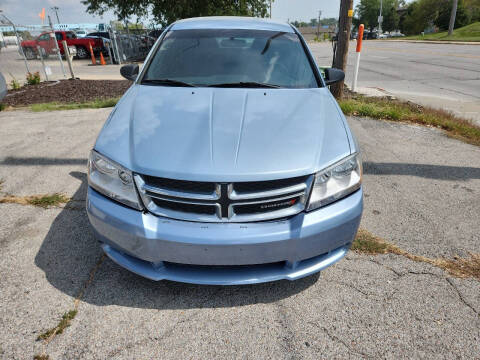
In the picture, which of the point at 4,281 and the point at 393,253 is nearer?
the point at 4,281

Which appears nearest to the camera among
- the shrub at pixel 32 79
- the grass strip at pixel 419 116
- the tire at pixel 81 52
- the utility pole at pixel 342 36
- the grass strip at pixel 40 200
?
the grass strip at pixel 40 200

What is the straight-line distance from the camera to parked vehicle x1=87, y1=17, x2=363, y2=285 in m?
1.71

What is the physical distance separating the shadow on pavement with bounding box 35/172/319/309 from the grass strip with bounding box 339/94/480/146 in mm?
4160

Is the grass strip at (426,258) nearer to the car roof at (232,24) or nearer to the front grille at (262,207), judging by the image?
the front grille at (262,207)

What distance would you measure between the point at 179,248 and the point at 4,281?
4.56 ft

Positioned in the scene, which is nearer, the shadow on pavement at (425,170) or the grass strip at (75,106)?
the shadow on pavement at (425,170)

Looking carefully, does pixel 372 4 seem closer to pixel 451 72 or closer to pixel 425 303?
pixel 451 72

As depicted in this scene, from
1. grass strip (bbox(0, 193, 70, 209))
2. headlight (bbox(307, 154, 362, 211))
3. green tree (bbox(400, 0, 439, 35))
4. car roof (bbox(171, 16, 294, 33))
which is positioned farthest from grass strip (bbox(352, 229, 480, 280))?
green tree (bbox(400, 0, 439, 35))

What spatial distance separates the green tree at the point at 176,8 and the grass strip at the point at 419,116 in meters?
14.7

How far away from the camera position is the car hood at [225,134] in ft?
5.76

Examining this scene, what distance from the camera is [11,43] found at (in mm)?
19516

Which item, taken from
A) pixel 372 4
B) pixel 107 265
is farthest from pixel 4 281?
pixel 372 4

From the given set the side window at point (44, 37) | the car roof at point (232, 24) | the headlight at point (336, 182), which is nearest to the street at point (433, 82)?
the car roof at point (232, 24)

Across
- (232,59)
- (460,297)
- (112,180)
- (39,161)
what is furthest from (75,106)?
(460,297)
